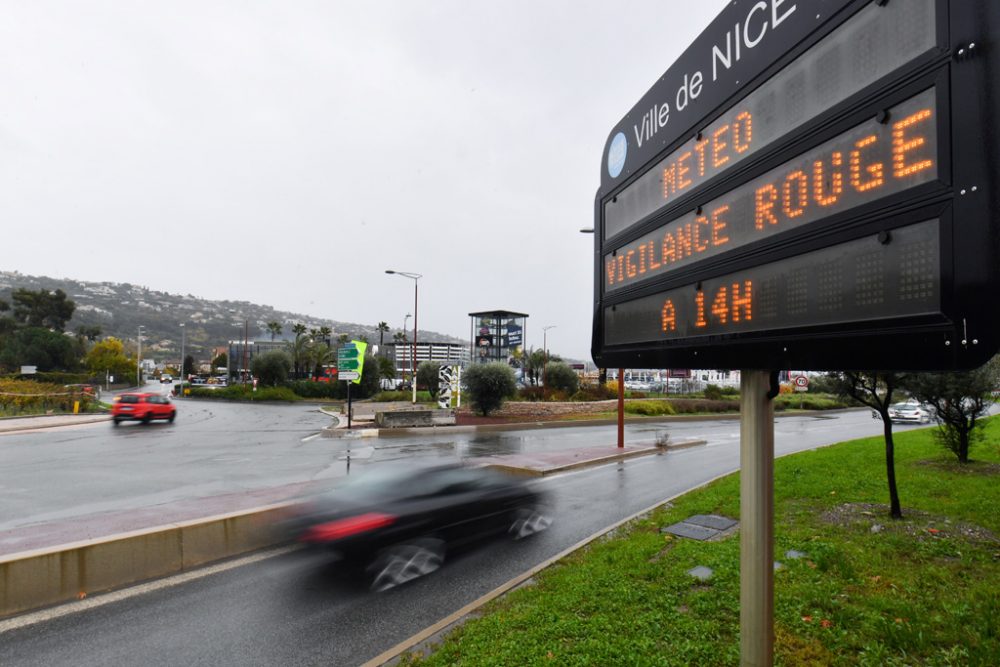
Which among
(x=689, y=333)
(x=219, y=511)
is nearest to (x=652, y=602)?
(x=689, y=333)

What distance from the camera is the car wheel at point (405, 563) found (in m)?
6.99

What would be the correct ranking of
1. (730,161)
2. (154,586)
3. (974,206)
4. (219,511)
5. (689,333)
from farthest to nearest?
1. (219,511)
2. (154,586)
3. (689,333)
4. (730,161)
5. (974,206)

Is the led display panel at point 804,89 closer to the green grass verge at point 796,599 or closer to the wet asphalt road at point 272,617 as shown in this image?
the green grass verge at point 796,599

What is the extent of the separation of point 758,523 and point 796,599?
10.7 feet

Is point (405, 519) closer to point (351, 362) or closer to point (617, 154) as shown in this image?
point (617, 154)

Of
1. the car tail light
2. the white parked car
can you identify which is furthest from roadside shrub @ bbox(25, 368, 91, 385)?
the white parked car

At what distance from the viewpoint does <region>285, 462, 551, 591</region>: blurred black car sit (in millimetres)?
7680

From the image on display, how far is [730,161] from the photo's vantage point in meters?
3.30

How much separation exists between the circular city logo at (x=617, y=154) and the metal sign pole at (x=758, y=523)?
2.36 meters

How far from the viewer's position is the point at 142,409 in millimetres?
28531

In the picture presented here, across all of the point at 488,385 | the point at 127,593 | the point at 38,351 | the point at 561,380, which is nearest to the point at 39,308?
the point at 38,351

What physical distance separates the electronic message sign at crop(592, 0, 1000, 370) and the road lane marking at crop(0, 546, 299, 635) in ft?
22.1

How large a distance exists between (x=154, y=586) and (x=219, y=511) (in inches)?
95.5

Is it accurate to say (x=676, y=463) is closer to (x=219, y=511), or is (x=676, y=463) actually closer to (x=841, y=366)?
(x=219, y=511)
